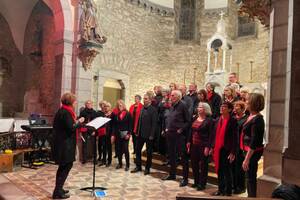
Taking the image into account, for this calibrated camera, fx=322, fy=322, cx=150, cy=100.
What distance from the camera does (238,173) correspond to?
525cm

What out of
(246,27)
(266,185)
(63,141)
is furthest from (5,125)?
(246,27)

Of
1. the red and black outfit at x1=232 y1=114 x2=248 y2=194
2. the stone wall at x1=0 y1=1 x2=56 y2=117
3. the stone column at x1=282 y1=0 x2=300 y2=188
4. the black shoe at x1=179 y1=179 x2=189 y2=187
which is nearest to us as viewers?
the stone column at x1=282 y1=0 x2=300 y2=188

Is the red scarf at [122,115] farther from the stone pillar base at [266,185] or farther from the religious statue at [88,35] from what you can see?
the stone pillar base at [266,185]

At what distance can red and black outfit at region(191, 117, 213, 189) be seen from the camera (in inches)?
202

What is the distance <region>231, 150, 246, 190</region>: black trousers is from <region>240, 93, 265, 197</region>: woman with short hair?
1.18 m

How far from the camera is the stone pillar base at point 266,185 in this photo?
12.4 feet

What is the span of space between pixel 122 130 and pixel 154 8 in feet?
30.5

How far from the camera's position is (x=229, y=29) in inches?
605

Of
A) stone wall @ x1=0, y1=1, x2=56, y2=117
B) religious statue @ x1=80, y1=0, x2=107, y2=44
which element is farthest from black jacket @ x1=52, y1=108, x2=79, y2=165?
stone wall @ x1=0, y1=1, x2=56, y2=117

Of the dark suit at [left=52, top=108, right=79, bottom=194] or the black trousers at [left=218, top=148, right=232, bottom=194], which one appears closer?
the dark suit at [left=52, top=108, right=79, bottom=194]

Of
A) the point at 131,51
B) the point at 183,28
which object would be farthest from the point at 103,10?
the point at 183,28

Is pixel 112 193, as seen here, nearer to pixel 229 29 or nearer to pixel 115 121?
pixel 115 121

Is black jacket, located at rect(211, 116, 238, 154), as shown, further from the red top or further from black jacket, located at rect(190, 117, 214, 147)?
the red top

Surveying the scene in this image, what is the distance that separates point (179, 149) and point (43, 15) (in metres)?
5.92
